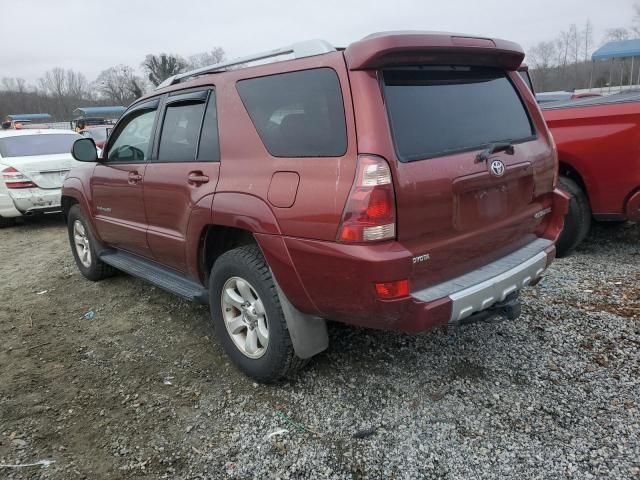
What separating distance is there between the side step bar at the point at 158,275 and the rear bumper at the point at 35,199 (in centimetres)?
393

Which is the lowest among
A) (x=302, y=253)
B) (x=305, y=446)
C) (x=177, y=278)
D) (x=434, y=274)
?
(x=305, y=446)

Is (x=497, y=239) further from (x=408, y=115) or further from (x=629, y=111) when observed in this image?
(x=629, y=111)

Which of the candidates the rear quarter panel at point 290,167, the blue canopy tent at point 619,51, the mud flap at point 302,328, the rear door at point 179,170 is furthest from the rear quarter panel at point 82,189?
the blue canopy tent at point 619,51

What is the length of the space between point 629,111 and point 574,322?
2.02 m

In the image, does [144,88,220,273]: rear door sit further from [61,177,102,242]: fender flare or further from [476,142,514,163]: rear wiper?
[476,142,514,163]: rear wiper

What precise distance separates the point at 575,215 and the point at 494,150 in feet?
7.96

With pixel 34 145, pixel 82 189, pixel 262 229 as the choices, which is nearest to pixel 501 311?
pixel 262 229

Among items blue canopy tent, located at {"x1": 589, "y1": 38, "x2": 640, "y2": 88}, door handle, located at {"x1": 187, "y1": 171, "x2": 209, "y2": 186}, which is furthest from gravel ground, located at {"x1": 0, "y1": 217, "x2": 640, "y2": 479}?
blue canopy tent, located at {"x1": 589, "y1": 38, "x2": 640, "y2": 88}

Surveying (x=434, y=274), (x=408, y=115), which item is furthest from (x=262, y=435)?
(x=408, y=115)

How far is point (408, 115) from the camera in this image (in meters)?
2.42

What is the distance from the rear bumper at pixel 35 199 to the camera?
25.5 feet

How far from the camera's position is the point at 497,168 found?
2.63 metres

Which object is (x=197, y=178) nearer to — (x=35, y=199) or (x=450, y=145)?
(x=450, y=145)

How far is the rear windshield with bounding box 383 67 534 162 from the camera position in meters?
2.39
